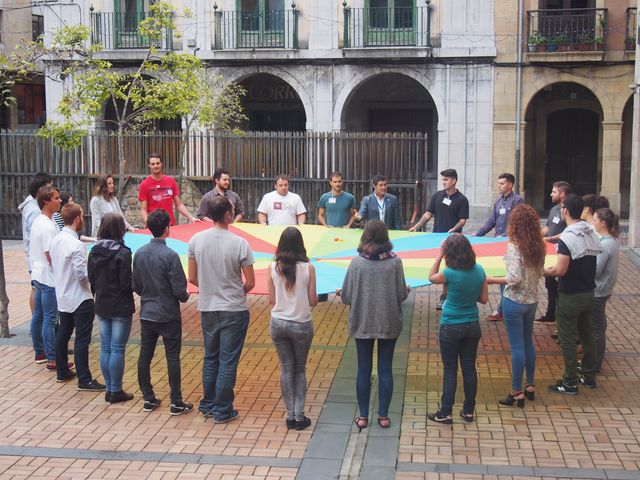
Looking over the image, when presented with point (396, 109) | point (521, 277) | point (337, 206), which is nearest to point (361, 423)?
point (521, 277)

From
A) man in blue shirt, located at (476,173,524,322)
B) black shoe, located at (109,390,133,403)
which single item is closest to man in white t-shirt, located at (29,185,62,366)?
black shoe, located at (109,390,133,403)

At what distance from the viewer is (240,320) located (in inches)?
326

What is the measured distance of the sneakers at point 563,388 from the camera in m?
9.11

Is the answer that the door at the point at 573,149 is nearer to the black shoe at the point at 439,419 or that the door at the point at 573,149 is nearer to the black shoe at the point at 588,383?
the black shoe at the point at 588,383

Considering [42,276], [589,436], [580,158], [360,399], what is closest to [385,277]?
[360,399]

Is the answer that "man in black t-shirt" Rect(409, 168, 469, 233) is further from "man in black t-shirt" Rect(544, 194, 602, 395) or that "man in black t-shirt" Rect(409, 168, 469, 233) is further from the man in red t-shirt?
"man in black t-shirt" Rect(544, 194, 602, 395)

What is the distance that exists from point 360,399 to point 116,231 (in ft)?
9.36

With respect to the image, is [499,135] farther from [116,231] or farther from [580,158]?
[116,231]

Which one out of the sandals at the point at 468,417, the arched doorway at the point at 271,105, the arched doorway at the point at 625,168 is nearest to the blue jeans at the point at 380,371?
the sandals at the point at 468,417

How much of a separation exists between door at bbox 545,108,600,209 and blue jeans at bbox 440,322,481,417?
20460 mm

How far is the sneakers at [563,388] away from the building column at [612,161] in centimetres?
1664

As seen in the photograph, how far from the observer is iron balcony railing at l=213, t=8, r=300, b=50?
85.1 ft

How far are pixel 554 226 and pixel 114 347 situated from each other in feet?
19.2

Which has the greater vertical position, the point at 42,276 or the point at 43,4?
the point at 43,4
